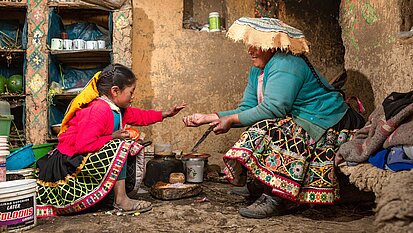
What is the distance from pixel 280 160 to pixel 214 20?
283cm

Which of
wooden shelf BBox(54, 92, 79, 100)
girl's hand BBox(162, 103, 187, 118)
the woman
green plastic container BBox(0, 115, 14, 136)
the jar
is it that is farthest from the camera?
the jar

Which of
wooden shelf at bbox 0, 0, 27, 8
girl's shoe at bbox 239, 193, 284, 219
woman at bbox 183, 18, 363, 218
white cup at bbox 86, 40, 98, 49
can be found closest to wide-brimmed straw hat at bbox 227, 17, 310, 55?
woman at bbox 183, 18, 363, 218

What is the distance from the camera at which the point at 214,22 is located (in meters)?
4.72

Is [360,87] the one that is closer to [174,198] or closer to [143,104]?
[174,198]

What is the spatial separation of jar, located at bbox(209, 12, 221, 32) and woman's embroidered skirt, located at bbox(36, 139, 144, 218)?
2585mm

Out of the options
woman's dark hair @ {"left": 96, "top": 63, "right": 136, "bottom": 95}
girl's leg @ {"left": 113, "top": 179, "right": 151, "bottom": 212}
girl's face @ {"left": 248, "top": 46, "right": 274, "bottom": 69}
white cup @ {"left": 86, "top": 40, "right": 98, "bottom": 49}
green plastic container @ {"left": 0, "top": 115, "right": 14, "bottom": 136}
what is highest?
white cup @ {"left": 86, "top": 40, "right": 98, "bottom": 49}

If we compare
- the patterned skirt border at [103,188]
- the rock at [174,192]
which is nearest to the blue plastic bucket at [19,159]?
the patterned skirt border at [103,188]

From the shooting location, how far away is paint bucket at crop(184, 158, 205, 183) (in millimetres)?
3600

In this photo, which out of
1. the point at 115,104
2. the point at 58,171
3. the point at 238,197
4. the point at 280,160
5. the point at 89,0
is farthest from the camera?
the point at 89,0

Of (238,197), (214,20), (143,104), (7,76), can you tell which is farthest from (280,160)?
(7,76)

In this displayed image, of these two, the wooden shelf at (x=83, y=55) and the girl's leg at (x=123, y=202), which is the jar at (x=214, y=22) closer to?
the wooden shelf at (x=83, y=55)

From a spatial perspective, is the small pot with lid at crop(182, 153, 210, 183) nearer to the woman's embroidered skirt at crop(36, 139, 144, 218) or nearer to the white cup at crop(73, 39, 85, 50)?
the woman's embroidered skirt at crop(36, 139, 144, 218)

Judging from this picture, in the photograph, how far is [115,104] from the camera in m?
2.77

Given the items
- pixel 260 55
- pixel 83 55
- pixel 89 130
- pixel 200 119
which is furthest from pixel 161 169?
pixel 83 55
